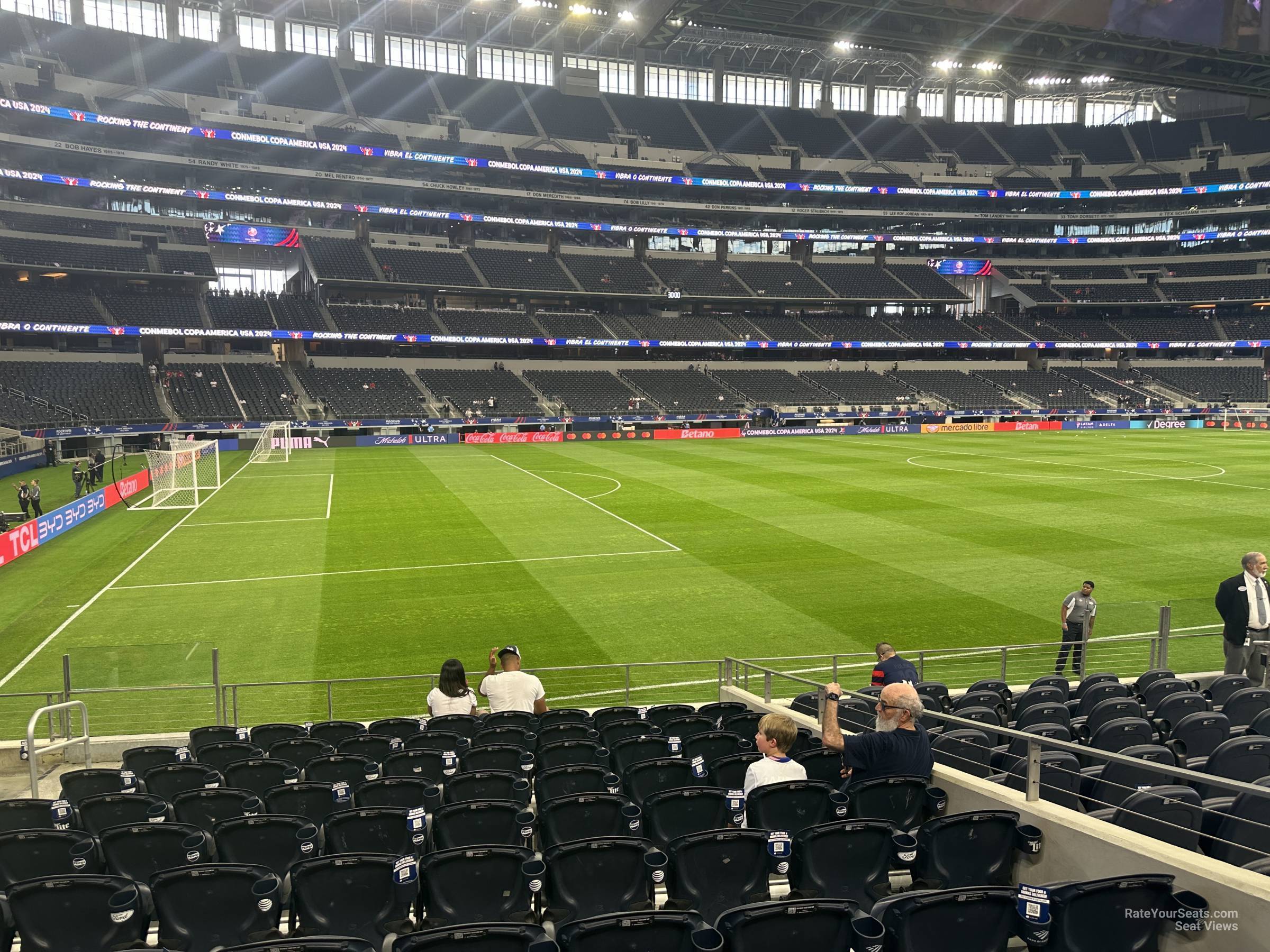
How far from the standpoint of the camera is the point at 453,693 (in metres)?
11.2

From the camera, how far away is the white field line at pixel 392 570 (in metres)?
22.2

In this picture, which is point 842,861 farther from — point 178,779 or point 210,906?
point 178,779

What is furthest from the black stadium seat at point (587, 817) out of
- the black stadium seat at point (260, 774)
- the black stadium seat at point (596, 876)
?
the black stadium seat at point (260, 774)

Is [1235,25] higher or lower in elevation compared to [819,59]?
lower

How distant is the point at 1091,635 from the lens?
623 inches

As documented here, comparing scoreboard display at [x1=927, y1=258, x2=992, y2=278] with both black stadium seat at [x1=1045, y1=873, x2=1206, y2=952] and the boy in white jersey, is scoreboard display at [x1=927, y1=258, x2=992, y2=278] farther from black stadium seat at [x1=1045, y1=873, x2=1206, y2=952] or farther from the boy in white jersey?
black stadium seat at [x1=1045, y1=873, x2=1206, y2=952]

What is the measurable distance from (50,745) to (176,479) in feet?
97.2

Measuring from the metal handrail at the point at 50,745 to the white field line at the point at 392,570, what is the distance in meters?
11.0

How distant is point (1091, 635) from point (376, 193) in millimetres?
80527

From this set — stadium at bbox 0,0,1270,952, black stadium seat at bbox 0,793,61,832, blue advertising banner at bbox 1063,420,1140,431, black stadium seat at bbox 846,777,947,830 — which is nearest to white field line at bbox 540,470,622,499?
stadium at bbox 0,0,1270,952

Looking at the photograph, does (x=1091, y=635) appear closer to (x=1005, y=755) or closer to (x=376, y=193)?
(x=1005, y=755)

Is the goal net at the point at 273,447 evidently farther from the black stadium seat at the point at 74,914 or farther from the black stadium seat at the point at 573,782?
the black stadium seat at the point at 74,914

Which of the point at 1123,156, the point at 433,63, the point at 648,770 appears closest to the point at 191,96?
the point at 433,63

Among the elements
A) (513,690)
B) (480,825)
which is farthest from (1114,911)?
(513,690)
